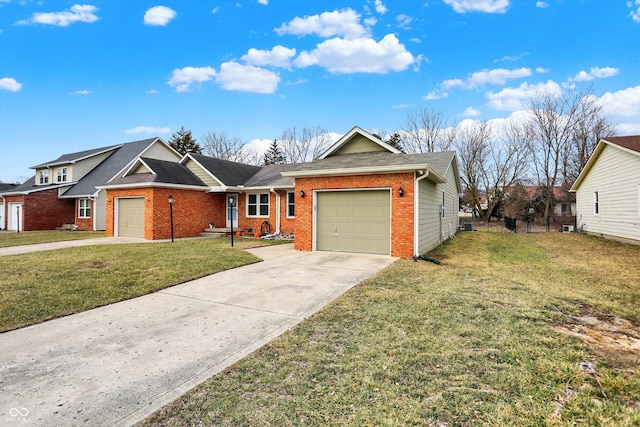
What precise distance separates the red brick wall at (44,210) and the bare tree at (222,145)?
1885 cm

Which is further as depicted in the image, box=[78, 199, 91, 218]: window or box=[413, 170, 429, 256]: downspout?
box=[78, 199, 91, 218]: window

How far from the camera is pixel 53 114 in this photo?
22.6 metres

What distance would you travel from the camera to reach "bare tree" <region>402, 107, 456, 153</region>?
32.2m

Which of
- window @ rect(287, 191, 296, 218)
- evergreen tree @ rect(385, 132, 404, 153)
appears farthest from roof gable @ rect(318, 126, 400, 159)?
evergreen tree @ rect(385, 132, 404, 153)

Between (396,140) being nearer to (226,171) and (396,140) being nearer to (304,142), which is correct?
(304,142)

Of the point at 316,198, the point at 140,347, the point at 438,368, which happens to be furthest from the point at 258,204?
the point at 438,368

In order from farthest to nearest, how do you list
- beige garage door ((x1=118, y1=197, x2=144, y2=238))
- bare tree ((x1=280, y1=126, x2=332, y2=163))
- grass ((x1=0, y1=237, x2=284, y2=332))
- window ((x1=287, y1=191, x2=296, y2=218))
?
bare tree ((x1=280, y1=126, x2=332, y2=163))
window ((x1=287, y1=191, x2=296, y2=218))
beige garage door ((x1=118, y1=197, x2=144, y2=238))
grass ((x1=0, y1=237, x2=284, y2=332))

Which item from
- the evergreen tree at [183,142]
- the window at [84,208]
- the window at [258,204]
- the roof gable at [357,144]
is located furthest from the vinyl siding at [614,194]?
the evergreen tree at [183,142]

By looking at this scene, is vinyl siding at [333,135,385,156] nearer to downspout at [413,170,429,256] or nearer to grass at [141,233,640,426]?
downspout at [413,170,429,256]

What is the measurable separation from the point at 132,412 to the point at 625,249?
16050 mm

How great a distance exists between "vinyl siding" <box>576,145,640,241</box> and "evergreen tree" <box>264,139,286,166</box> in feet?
96.6

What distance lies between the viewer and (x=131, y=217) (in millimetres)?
15930

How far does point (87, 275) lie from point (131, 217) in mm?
9936

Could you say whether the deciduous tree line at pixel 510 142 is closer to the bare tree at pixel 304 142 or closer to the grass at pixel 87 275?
the bare tree at pixel 304 142
